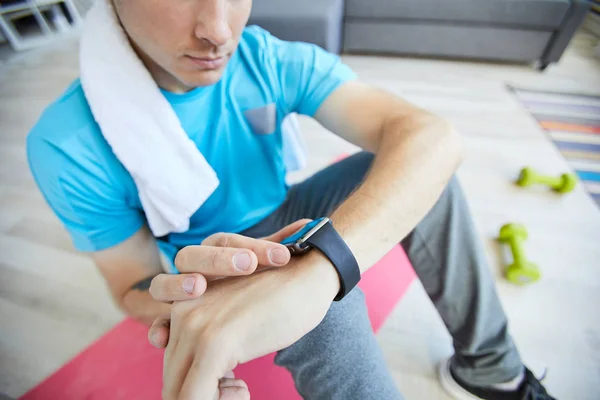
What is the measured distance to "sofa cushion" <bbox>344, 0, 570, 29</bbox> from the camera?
1.81 meters

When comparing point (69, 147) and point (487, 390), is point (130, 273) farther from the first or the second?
point (487, 390)

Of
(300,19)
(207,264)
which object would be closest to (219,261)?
(207,264)

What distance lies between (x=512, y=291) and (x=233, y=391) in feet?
3.08

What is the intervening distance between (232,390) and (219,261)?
15cm

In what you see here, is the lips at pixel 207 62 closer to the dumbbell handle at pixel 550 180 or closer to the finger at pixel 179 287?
the finger at pixel 179 287

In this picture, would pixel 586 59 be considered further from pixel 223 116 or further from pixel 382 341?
pixel 223 116

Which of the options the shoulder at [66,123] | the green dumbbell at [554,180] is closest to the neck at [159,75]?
the shoulder at [66,123]

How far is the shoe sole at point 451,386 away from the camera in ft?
2.55

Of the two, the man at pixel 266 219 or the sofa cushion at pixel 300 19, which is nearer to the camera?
the man at pixel 266 219

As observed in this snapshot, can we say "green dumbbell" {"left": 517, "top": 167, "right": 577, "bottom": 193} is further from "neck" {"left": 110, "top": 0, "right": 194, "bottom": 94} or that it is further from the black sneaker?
"neck" {"left": 110, "top": 0, "right": 194, "bottom": 94}

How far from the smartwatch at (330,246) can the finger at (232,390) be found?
17cm

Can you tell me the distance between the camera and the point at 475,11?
190 centimetres

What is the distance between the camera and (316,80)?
2.22 feet

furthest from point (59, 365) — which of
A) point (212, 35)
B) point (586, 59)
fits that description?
point (586, 59)
